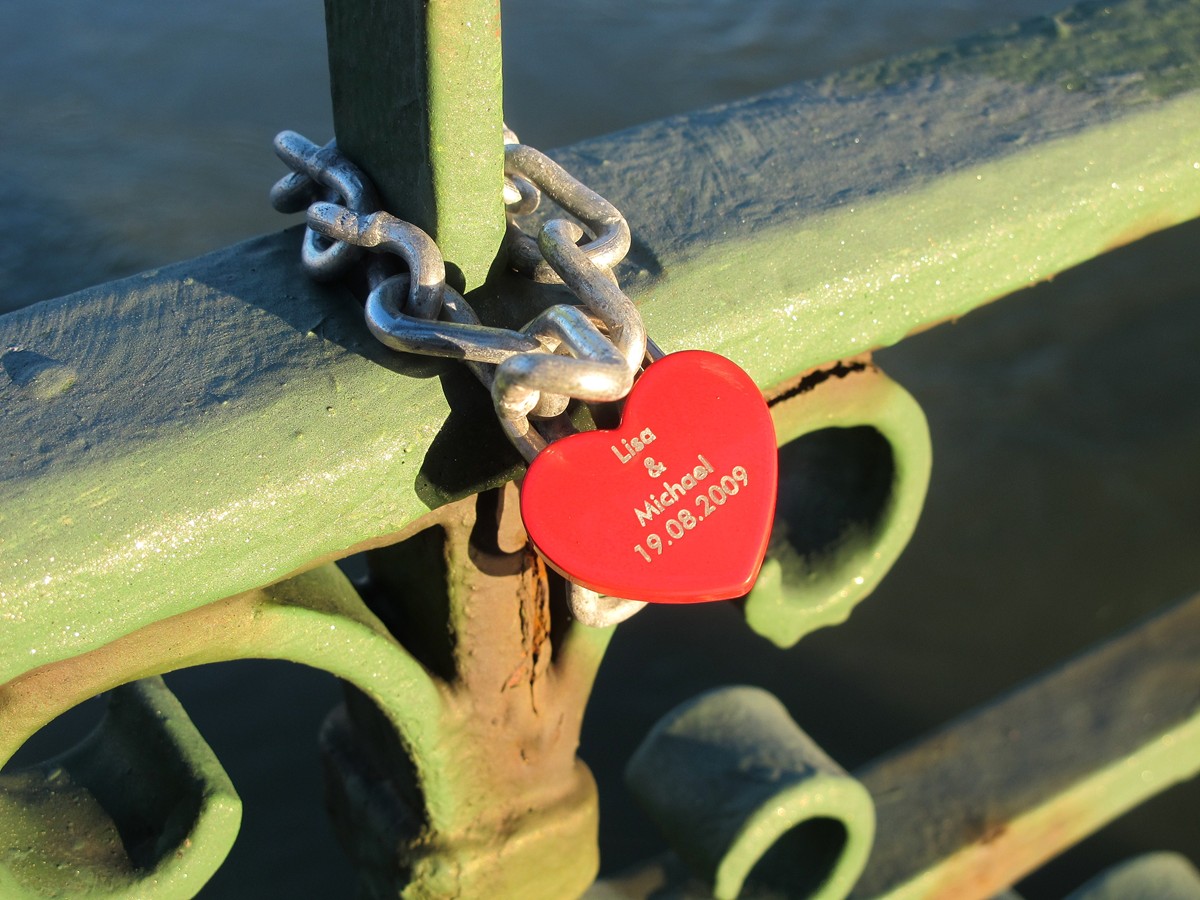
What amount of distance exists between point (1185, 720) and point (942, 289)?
0.94 m

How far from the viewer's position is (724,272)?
759mm

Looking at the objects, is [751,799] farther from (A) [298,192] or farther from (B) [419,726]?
(A) [298,192]

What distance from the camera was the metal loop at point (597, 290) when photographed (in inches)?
25.3

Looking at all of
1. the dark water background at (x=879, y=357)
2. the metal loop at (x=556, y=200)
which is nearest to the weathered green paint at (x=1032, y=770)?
the dark water background at (x=879, y=357)

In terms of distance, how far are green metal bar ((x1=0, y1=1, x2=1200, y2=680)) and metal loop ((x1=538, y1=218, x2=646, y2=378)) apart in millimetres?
67

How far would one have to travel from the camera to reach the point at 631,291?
0.74m

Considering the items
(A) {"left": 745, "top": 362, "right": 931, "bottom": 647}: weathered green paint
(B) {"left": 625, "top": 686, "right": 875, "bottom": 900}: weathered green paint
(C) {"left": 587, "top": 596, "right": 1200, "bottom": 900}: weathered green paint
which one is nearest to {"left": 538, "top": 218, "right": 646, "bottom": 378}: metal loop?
(A) {"left": 745, "top": 362, "right": 931, "bottom": 647}: weathered green paint

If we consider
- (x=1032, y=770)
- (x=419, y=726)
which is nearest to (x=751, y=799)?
(x=419, y=726)

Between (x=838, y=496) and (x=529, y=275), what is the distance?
47 centimetres

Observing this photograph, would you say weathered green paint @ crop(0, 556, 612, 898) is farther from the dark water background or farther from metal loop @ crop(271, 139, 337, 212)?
the dark water background

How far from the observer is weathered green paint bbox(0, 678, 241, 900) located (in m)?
0.73

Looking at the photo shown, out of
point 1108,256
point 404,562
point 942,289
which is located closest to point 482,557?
point 404,562

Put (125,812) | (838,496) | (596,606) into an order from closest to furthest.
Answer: (596,606) → (125,812) → (838,496)

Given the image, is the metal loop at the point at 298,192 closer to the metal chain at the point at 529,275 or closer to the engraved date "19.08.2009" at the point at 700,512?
the metal chain at the point at 529,275
